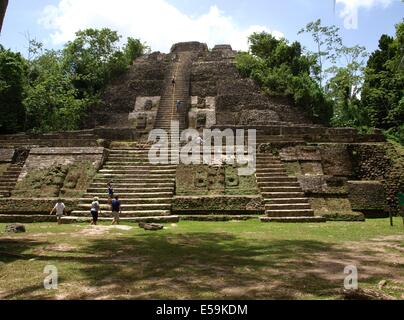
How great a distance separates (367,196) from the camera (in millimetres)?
12328

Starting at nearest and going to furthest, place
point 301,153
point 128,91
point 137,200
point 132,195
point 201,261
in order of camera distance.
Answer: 1. point 201,261
2. point 137,200
3. point 132,195
4. point 301,153
5. point 128,91

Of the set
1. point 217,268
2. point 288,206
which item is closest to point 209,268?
point 217,268

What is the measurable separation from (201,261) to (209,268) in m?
0.51

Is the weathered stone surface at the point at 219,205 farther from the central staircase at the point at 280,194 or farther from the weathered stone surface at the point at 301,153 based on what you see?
the weathered stone surface at the point at 301,153

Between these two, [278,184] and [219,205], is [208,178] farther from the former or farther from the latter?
[278,184]

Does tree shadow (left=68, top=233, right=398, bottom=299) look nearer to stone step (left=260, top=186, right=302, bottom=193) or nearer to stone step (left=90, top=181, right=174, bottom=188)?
stone step (left=260, top=186, right=302, bottom=193)

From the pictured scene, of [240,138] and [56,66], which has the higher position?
[56,66]

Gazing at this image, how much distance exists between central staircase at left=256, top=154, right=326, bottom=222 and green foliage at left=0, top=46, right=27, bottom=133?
14.7 metres

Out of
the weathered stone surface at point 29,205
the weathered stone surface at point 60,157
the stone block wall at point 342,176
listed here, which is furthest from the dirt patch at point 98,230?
the stone block wall at point 342,176

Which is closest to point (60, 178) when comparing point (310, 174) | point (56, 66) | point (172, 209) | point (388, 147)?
point (172, 209)

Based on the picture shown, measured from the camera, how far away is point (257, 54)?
29.5m

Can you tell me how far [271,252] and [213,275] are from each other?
1.90 m

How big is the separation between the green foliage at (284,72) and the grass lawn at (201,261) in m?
15.8
